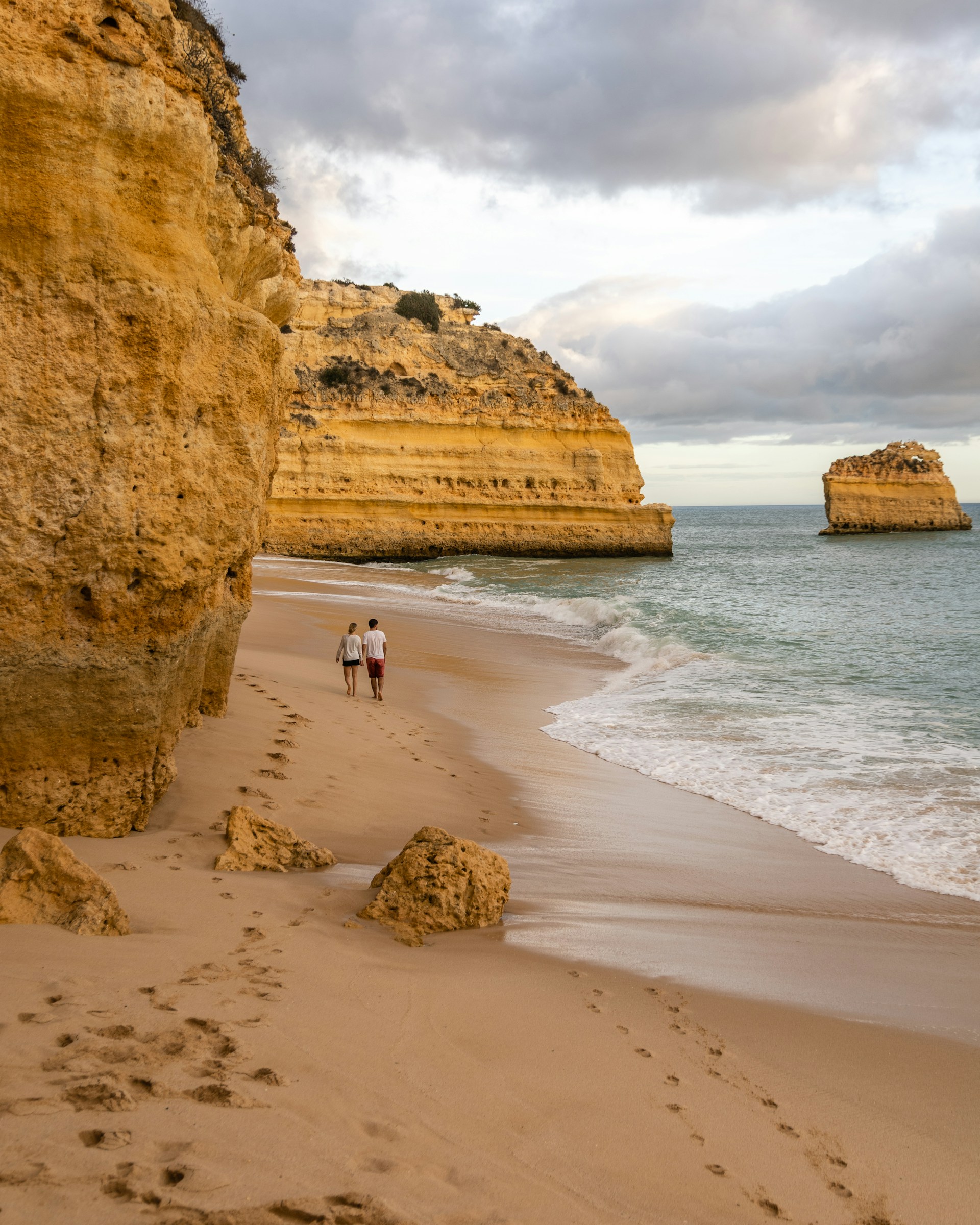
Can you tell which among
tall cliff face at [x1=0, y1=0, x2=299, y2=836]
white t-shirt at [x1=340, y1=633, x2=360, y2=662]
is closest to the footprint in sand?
tall cliff face at [x1=0, y1=0, x2=299, y2=836]

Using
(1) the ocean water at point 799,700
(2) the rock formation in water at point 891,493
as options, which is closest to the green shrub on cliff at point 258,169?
(1) the ocean water at point 799,700

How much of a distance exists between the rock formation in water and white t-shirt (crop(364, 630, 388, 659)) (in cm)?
6587

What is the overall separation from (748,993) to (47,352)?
168 inches

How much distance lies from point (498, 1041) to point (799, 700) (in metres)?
9.03

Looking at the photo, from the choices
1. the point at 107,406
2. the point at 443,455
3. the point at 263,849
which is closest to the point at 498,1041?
the point at 263,849

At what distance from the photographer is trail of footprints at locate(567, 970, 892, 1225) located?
2342 mm

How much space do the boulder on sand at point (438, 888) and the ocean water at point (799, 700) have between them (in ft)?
9.38

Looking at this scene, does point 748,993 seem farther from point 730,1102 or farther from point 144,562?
point 144,562

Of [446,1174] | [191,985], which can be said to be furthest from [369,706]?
[446,1174]

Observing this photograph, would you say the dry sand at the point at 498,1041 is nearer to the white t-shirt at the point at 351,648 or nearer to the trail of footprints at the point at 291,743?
the trail of footprints at the point at 291,743

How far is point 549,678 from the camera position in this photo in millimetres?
12883

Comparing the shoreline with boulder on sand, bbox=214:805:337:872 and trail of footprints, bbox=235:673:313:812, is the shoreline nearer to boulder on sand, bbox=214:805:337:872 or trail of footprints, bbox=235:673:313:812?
boulder on sand, bbox=214:805:337:872

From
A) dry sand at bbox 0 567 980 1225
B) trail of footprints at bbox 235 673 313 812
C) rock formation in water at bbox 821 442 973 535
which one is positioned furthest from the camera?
rock formation in water at bbox 821 442 973 535

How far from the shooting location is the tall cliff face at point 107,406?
4008mm
